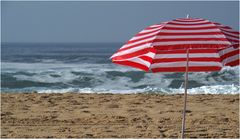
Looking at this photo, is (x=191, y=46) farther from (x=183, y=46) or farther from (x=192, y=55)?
(x=192, y=55)

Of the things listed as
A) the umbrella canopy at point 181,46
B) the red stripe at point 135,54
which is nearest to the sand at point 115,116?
the umbrella canopy at point 181,46

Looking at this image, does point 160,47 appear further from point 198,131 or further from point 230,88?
point 230,88

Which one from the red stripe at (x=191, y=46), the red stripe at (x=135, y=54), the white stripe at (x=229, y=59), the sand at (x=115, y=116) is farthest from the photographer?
the sand at (x=115, y=116)

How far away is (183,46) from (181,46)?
0.06 ft

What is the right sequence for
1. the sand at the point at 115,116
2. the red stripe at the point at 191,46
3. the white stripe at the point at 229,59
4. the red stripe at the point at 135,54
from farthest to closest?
the sand at the point at 115,116 < the white stripe at the point at 229,59 < the red stripe at the point at 135,54 < the red stripe at the point at 191,46

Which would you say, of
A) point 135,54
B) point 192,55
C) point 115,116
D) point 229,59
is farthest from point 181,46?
point 115,116

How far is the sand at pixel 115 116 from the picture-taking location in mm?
7027

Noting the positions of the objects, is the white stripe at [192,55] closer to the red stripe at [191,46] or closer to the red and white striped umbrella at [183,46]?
the red and white striped umbrella at [183,46]

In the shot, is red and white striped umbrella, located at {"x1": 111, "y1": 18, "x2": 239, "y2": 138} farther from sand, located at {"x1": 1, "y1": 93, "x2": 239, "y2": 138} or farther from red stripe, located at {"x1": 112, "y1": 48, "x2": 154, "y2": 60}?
sand, located at {"x1": 1, "y1": 93, "x2": 239, "y2": 138}

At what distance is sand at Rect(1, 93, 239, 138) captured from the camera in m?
7.03

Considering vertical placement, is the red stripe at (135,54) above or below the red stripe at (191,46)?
below

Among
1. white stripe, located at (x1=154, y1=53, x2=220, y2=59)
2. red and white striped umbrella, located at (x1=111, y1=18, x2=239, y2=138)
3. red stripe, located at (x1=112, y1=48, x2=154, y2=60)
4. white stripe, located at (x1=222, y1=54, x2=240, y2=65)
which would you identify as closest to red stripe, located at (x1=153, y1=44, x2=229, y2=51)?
red and white striped umbrella, located at (x1=111, y1=18, x2=239, y2=138)

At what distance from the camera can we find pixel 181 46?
3.98 meters

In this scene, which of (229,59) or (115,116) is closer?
(229,59)
